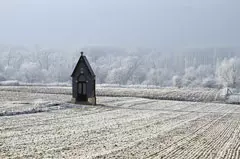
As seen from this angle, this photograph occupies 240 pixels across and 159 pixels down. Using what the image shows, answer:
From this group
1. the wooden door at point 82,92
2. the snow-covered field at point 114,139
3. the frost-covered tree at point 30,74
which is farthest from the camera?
the frost-covered tree at point 30,74

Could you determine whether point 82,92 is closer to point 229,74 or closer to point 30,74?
point 229,74

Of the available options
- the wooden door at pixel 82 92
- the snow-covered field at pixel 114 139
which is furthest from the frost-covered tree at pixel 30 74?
the snow-covered field at pixel 114 139

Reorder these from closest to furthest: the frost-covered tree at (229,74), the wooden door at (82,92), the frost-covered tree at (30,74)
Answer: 1. the wooden door at (82,92)
2. the frost-covered tree at (229,74)
3. the frost-covered tree at (30,74)

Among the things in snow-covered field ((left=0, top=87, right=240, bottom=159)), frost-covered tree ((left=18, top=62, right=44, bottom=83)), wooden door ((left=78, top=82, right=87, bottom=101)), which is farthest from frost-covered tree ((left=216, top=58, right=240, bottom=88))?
snow-covered field ((left=0, top=87, right=240, bottom=159))

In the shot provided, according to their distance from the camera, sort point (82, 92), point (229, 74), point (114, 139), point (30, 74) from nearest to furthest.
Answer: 1. point (114, 139)
2. point (82, 92)
3. point (229, 74)
4. point (30, 74)

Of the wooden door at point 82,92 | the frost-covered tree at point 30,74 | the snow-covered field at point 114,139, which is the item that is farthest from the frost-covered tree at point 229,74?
the snow-covered field at point 114,139

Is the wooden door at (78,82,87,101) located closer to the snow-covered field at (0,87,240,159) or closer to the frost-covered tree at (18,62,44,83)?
the snow-covered field at (0,87,240,159)

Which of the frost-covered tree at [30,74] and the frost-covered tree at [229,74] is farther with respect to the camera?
the frost-covered tree at [30,74]

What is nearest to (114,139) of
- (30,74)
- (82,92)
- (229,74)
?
(82,92)

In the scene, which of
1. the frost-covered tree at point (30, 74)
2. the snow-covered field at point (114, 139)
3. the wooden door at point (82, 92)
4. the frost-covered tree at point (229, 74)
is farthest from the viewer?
the frost-covered tree at point (30, 74)

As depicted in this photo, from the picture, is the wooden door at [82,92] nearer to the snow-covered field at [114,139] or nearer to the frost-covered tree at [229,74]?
the snow-covered field at [114,139]

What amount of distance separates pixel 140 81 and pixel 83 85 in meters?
92.3

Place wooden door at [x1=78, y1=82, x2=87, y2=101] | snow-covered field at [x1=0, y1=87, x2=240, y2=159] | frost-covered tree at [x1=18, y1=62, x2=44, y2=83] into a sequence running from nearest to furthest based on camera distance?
snow-covered field at [x1=0, y1=87, x2=240, y2=159] → wooden door at [x1=78, y1=82, x2=87, y2=101] → frost-covered tree at [x1=18, y1=62, x2=44, y2=83]

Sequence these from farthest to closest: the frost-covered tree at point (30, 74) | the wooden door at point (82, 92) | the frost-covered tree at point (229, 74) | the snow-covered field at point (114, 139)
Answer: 1. the frost-covered tree at point (30, 74)
2. the frost-covered tree at point (229, 74)
3. the wooden door at point (82, 92)
4. the snow-covered field at point (114, 139)
